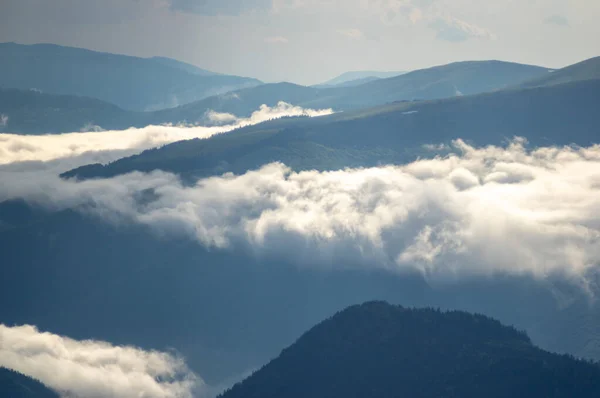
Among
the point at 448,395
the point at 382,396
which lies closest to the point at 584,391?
the point at 448,395

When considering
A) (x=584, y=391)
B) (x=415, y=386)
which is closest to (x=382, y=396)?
(x=415, y=386)

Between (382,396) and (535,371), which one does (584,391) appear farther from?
(382,396)

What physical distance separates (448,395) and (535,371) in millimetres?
15661

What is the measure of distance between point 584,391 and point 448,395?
22.8 m

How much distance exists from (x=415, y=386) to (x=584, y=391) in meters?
29.2

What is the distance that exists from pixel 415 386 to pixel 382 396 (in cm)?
614

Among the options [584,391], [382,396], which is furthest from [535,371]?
[382,396]

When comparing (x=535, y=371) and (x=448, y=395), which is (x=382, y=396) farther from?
(x=535, y=371)

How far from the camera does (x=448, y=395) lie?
194 m

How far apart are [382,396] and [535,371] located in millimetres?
26976

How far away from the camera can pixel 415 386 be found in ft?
655

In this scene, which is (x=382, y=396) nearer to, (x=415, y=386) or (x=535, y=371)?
(x=415, y=386)

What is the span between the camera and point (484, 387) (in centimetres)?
19388

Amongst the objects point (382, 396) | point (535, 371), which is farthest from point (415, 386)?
point (535, 371)
